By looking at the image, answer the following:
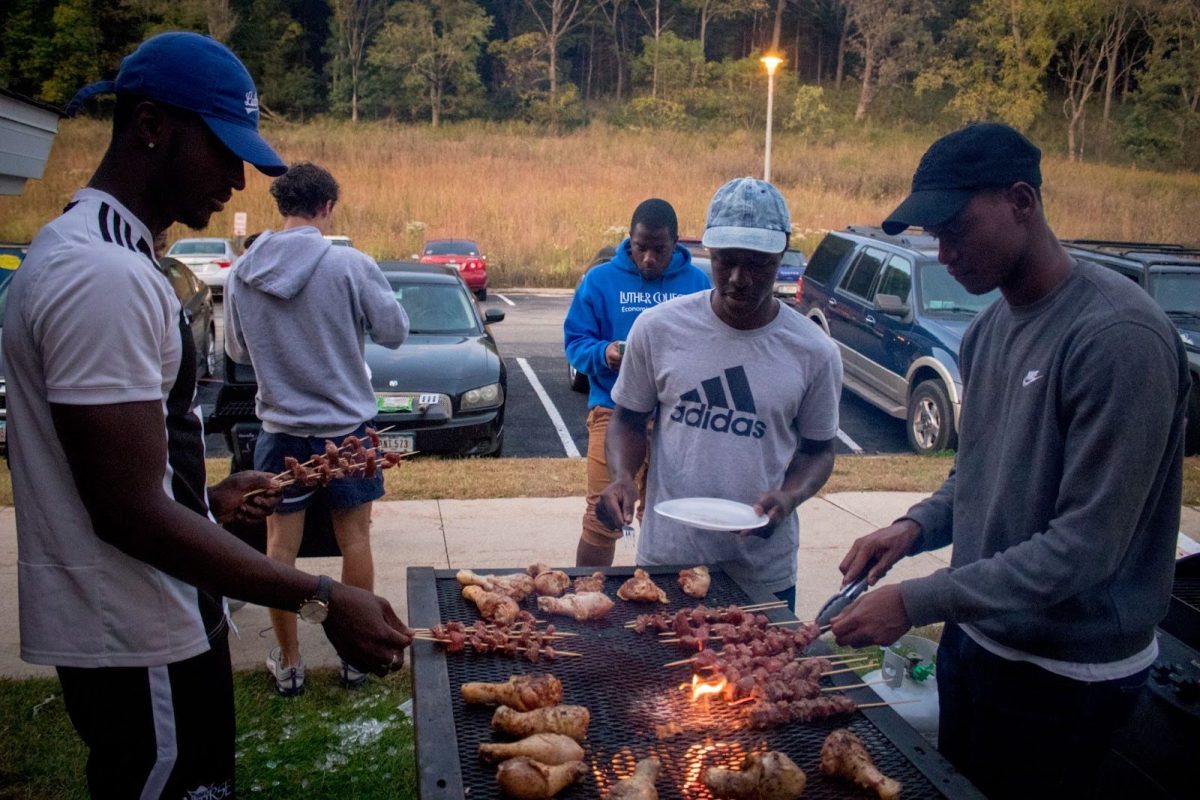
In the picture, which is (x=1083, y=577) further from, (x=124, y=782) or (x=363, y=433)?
(x=363, y=433)

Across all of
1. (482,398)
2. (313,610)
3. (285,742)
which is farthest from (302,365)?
(482,398)

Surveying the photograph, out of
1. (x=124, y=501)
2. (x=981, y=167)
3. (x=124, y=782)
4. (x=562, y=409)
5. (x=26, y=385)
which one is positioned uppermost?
(x=981, y=167)

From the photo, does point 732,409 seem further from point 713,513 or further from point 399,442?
point 399,442

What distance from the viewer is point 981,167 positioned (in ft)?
7.91

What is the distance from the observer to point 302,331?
4.58 meters

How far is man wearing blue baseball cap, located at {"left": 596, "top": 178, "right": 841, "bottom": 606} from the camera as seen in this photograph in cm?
324

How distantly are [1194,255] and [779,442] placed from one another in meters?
11.1

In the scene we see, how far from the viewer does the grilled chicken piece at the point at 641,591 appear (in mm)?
3115

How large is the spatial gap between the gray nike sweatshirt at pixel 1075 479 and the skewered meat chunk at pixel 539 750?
0.92 metres

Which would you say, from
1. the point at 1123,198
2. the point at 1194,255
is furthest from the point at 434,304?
the point at 1123,198

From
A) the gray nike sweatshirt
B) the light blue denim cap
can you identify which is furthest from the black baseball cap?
the light blue denim cap

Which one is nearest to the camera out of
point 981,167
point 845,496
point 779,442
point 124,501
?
point 124,501

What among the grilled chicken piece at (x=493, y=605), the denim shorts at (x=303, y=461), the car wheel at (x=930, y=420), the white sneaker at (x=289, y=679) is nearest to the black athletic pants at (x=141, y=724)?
the grilled chicken piece at (x=493, y=605)

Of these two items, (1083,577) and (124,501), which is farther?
(1083,577)
